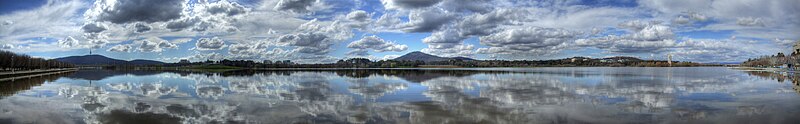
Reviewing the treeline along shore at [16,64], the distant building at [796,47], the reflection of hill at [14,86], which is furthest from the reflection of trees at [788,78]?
the distant building at [796,47]

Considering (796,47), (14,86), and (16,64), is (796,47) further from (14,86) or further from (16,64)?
(16,64)

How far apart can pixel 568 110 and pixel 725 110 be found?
5757 millimetres

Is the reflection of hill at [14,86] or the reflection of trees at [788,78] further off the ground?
the reflection of hill at [14,86]

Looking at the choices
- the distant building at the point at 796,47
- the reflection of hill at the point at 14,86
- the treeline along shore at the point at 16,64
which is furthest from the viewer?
the distant building at the point at 796,47

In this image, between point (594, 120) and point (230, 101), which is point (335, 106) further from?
point (594, 120)

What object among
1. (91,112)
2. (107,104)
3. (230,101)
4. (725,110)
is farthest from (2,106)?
(725,110)

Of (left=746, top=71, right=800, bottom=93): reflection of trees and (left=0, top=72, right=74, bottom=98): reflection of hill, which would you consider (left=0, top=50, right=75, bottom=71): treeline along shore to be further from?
(left=746, top=71, right=800, bottom=93): reflection of trees

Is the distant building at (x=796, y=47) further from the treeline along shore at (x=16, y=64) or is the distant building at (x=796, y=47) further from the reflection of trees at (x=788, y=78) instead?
the treeline along shore at (x=16, y=64)

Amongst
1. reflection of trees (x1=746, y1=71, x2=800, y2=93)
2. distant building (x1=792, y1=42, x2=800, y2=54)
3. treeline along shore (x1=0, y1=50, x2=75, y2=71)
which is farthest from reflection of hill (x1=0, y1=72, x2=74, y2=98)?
distant building (x1=792, y1=42, x2=800, y2=54)

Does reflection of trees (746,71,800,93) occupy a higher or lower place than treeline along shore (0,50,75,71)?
lower

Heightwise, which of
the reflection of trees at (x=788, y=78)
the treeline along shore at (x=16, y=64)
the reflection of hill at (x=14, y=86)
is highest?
the treeline along shore at (x=16, y=64)

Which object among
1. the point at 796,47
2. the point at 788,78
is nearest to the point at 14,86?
the point at 788,78

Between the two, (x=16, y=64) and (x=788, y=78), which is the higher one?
(x=16, y=64)

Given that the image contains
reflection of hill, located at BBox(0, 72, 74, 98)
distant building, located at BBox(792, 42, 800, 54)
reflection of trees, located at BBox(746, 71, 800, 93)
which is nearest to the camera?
reflection of hill, located at BBox(0, 72, 74, 98)
